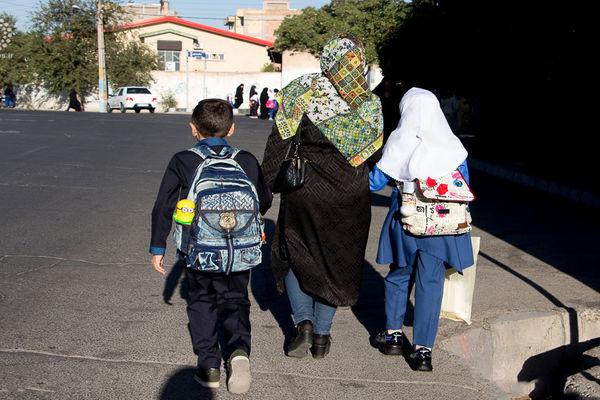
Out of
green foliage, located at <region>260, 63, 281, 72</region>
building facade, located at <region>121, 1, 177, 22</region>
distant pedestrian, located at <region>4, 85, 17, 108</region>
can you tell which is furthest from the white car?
building facade, located at <region>121, 1, 177, 22</region>

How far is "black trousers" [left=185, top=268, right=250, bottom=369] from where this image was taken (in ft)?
12.1

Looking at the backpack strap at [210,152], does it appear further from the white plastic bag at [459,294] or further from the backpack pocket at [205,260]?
the white plastic bag at [459,294]

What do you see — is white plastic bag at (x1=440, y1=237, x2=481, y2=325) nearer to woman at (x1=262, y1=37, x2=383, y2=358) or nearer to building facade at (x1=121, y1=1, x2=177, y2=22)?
woman at (x1=262, y1=37, x2=383, y2=358)

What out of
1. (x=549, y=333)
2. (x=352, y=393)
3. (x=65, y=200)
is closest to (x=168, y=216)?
(x=352, y=393)

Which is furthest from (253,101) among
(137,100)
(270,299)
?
(270,299)

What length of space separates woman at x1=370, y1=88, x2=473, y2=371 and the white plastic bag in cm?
58

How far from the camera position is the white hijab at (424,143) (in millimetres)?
3939

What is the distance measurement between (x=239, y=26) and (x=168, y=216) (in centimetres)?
8700

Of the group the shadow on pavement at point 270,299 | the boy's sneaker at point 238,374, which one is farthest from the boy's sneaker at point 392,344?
the boy's sneaker at point 238,374

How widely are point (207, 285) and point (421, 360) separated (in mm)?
1430

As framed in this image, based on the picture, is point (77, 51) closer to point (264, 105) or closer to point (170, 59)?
point (170, 59)

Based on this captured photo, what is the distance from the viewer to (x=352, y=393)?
151 inches

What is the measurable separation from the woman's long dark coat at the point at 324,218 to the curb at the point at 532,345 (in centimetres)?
141

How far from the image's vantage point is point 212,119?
3.72 meters
